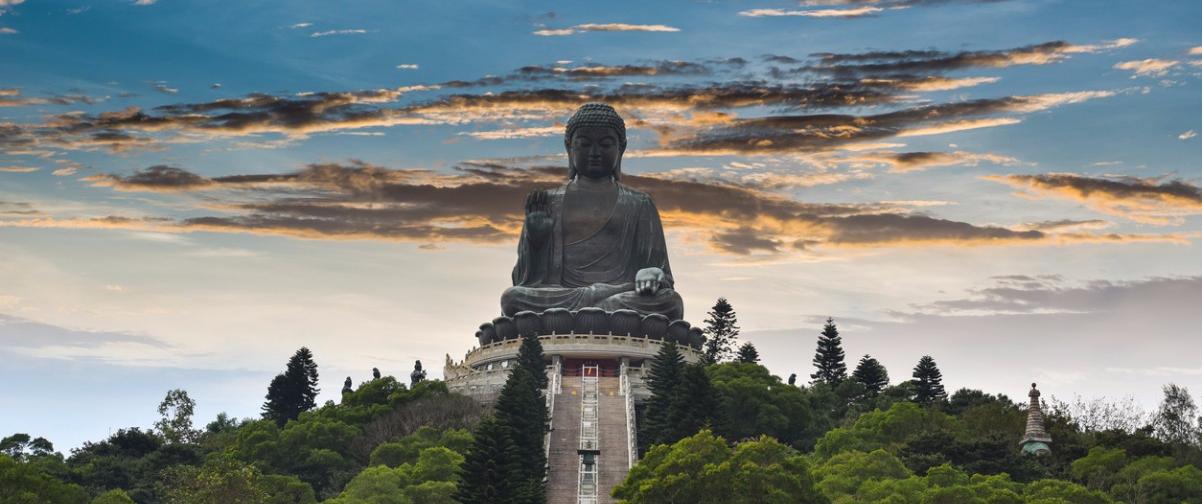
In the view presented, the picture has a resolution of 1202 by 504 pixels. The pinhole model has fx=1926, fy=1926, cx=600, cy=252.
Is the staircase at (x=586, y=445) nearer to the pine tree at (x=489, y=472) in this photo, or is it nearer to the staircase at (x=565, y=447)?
the staircase at (x=565, y=447)

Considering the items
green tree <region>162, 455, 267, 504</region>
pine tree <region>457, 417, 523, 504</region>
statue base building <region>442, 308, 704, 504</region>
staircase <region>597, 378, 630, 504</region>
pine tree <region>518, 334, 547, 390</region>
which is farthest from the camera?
pine tree <region>518, 334, 547, 390</region>

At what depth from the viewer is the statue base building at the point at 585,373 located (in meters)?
46.0

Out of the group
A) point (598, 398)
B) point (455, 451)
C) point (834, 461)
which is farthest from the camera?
point (598, 398)

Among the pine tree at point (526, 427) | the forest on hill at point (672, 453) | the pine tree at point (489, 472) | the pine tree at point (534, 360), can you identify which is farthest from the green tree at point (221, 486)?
the pine tree at point (534, 360)

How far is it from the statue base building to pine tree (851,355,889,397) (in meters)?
5.82

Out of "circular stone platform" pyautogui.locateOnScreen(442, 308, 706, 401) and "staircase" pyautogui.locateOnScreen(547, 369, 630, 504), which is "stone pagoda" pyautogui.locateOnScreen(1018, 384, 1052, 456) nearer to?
"staircase" pyautogui.locateOnScreen(547, 369, 630, 504)

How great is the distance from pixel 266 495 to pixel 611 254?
22474mm

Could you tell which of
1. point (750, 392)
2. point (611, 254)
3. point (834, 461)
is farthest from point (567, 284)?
point (834, 461)

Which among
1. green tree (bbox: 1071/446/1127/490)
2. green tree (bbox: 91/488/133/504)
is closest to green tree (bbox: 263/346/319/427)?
green tree (bbox: 91/488/133/504)

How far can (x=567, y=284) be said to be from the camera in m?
61.8

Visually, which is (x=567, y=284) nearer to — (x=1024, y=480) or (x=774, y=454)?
(x=1024, y=480)

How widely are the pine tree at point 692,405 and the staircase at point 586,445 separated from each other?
4.98ft

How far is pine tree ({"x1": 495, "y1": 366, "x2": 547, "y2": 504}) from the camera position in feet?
135

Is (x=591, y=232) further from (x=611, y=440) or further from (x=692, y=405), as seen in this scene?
(x=692, y=405)
